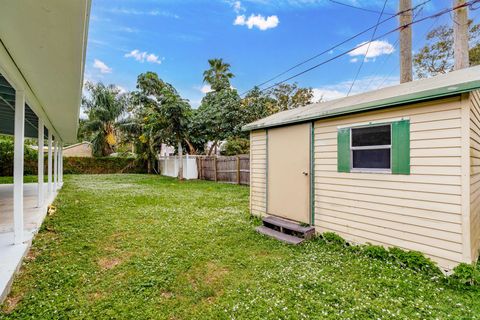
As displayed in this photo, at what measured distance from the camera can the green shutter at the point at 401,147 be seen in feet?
10.4

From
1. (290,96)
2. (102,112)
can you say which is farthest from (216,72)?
(102,112)

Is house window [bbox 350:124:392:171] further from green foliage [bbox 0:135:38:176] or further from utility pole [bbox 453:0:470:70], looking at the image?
green foliage [bbox 0:135:38:176]

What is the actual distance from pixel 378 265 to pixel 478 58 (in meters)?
14.4

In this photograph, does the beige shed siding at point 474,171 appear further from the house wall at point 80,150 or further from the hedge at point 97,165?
the house wall at point 80,150

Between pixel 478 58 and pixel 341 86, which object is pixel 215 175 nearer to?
pixel 341 86

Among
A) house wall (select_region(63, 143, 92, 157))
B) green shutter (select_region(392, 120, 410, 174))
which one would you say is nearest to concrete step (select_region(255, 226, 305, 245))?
green shutter (select_region(392, 120, 410, 174))

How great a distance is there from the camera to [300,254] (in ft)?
11.9

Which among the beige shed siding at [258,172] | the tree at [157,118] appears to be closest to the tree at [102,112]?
the tree at [157,118]

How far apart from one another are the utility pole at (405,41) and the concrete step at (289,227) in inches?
207

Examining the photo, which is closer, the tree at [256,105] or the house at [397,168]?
the house at [397,168]

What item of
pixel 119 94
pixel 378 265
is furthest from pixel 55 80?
pixel 119 94

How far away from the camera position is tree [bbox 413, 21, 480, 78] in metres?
11.6

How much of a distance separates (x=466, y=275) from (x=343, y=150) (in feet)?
6.73

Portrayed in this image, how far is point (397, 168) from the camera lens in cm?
327
